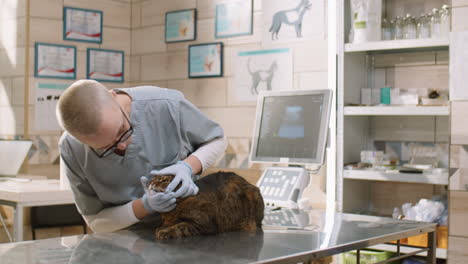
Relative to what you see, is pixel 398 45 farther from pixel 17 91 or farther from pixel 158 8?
pixel 17 91

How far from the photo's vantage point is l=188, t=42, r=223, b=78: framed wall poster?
12.7 ft

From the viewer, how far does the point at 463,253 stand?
2539 millimetres

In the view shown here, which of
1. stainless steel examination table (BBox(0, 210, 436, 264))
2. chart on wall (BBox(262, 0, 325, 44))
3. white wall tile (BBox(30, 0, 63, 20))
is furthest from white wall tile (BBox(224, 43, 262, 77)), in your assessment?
stainless steel examination table (BBox(0, 210, 436, 264))

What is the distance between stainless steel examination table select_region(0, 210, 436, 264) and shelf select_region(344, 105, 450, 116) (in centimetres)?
104

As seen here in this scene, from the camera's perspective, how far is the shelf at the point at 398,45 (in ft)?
8.71

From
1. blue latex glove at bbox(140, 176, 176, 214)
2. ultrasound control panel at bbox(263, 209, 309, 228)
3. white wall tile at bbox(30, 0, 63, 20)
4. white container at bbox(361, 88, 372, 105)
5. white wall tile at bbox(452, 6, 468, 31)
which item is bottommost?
ultrasound control panel at bbox(263, 209, 309, 228)

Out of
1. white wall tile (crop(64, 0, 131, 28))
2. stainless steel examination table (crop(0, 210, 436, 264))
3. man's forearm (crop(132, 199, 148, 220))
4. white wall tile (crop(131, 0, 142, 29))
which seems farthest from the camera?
white wall tile (crop(131, 0, 142, 29))

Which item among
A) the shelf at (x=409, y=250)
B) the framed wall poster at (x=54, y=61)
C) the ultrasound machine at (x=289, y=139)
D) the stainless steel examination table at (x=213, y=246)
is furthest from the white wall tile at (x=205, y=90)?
the stainless steel examination table at (x=213, y=246)

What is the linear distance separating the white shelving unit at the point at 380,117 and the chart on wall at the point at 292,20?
380mm

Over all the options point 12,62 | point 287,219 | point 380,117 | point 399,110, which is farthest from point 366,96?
point 12,62

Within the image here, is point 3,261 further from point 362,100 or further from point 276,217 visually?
point 362,100

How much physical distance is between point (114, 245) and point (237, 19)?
103 inches

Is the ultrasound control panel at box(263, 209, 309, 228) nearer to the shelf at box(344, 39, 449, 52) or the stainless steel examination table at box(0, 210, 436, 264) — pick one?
the stainless steel examination table at box(0, 210, 436, 264)

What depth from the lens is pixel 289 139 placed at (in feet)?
9.13
